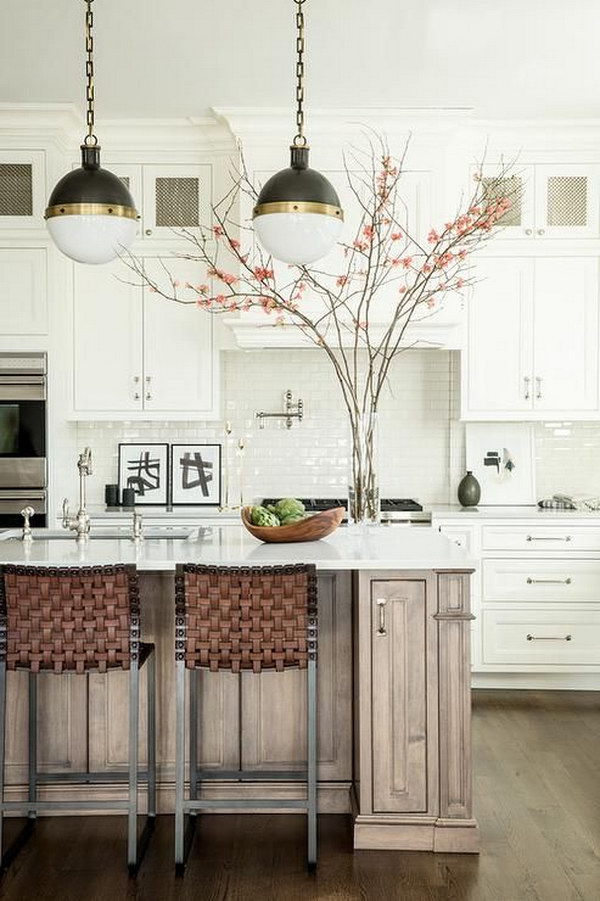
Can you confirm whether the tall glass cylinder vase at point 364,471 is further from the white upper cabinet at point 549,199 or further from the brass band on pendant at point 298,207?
the white upper cabinet at point 549,199

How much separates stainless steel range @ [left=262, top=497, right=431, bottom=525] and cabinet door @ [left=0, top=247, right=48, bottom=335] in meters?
1.59

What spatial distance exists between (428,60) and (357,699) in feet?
9.53

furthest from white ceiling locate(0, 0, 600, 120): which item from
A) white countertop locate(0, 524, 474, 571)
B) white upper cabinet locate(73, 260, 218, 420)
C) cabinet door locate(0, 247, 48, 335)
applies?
white countertop locate(0, 524, 474, 571)

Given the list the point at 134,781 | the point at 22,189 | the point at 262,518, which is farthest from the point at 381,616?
the point at 22,189

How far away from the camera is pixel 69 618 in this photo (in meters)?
3.06

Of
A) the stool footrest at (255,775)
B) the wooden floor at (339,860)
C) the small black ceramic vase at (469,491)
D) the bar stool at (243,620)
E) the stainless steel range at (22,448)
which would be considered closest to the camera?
the wooden floor at (339,860)

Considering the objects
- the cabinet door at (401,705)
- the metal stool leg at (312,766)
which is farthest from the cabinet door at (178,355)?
the metal stool leg at (312,766)

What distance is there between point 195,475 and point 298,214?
2972 mm

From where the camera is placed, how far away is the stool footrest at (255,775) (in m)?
3.48

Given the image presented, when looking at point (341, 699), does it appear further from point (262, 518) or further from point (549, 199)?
point (549, 199)

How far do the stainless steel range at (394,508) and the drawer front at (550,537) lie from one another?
0.40m

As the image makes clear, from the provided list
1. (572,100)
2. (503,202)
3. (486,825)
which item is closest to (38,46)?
(503,202)

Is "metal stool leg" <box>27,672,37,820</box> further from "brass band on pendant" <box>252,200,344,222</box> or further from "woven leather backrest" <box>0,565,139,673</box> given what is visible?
"brass band on pendant" <box>252,200,344,222</box>

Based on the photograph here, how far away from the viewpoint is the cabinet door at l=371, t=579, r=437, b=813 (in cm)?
325
